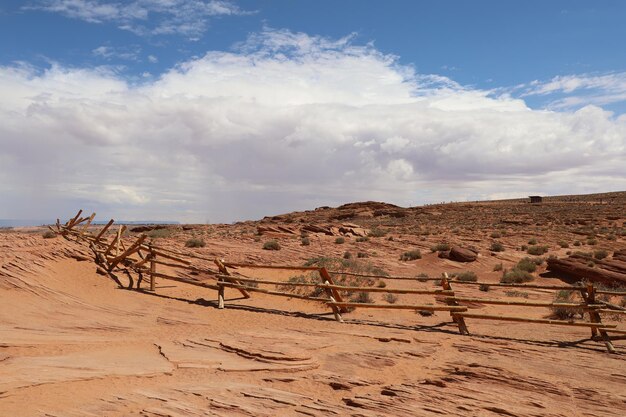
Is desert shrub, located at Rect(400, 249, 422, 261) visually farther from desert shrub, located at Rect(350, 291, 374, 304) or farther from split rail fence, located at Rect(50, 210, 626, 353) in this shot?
desert shrub, located at Rect(350, 291, 374, 304)

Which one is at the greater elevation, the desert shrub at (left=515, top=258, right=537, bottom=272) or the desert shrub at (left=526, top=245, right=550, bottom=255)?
the desert shrub at (left=526, top=245, right=550, bottom=255)

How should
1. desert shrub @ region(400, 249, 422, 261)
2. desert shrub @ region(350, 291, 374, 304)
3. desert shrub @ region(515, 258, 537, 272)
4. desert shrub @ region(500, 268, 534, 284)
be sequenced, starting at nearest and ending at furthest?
desert shrub @ region(350, 291, 374, 304) < desert shrub @ region(500, 268, 534, 284) < desert shrub @ region(515, 258, 537, 272) < desert shrub @ region(400, 249, 422, 261)

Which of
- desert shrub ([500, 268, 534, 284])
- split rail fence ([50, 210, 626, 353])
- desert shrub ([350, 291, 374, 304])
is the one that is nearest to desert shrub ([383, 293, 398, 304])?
desert shrub ([350, 291, 374, 304])

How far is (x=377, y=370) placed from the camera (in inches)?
266

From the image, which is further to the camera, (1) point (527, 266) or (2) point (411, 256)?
(2) point (411, 256)

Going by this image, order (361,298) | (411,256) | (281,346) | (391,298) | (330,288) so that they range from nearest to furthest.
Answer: (281,346)
(330,288)
(361,298)
(391,298)
(411,256)

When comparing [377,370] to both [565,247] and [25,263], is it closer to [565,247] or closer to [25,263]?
[25,263]

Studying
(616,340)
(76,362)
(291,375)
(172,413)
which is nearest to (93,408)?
(172,413)

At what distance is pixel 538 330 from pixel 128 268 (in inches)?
469

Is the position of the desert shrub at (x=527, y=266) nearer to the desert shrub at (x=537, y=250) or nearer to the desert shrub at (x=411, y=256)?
the desert shrub at (x=537, y=250)

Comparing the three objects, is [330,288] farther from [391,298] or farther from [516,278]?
[516,278]

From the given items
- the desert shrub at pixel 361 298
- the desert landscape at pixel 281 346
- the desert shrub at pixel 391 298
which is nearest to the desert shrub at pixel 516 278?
the desert landscape at pixel 281 346

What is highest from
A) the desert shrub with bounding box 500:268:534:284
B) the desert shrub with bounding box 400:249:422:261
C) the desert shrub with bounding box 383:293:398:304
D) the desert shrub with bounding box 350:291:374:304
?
the desert shrub with bounding box 400:249:422:261

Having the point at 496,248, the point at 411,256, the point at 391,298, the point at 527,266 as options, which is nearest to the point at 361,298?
the point at 391,298
